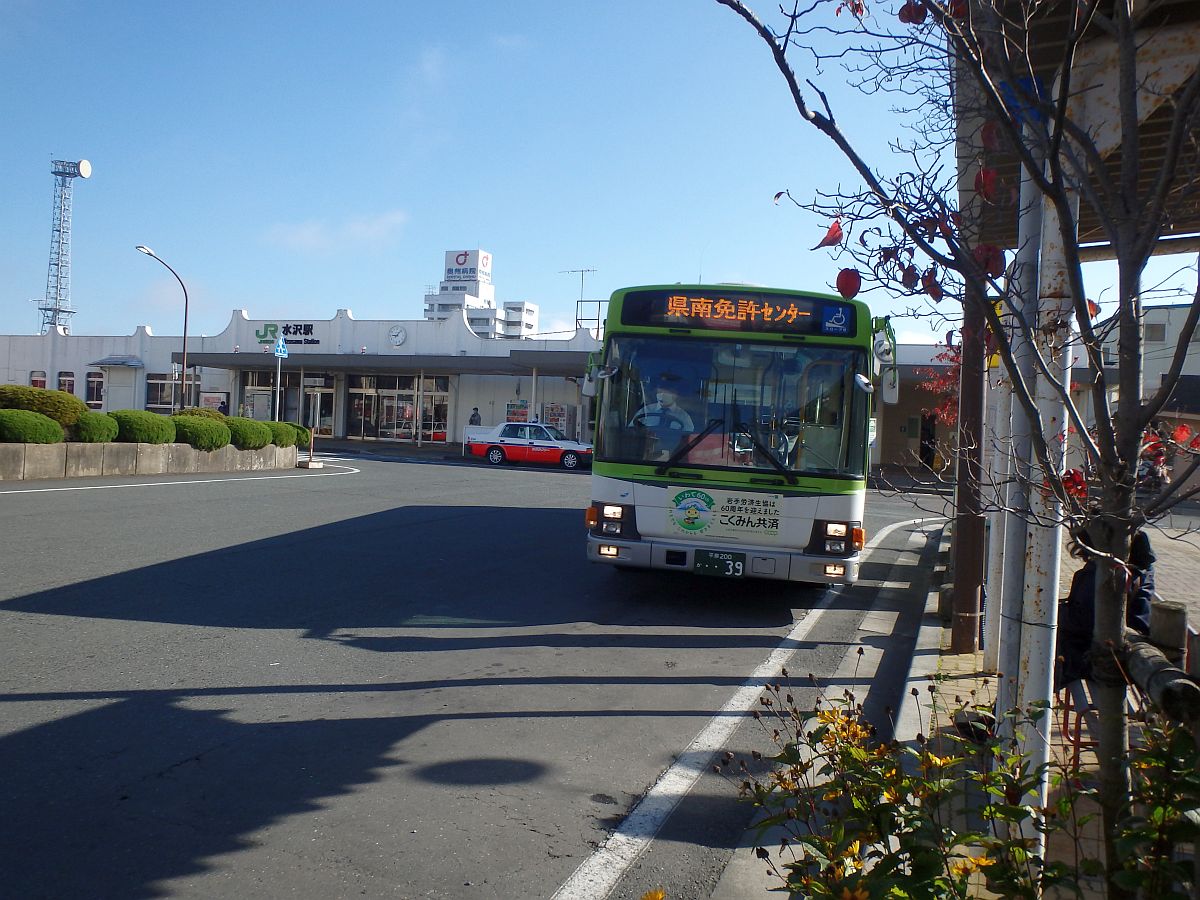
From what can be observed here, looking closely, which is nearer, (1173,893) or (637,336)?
(1173,893)

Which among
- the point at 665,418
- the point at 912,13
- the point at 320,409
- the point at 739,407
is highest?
the point at 912,13

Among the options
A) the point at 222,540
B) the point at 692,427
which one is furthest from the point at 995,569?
the point at 222,540

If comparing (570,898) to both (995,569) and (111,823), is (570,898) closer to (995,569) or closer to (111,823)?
(111,823)

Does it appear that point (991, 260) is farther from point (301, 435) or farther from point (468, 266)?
point (468, 266)

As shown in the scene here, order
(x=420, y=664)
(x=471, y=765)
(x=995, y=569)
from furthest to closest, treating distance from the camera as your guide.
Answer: (x=420, y=664)
(x=995, y=569)
(x=471, y=765)

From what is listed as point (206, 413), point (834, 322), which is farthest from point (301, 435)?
point (834, 322)

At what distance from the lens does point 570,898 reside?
3.49 metres

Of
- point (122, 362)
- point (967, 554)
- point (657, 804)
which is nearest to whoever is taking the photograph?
point (657, 804)

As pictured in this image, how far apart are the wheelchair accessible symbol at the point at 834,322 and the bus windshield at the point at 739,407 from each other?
0.16m

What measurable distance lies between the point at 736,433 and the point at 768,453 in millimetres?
343

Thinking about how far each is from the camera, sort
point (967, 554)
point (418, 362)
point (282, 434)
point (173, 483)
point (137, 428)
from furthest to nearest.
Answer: point (418, 362), point (282, 434), point (137, 428), point (173, 483), point (967, 554)

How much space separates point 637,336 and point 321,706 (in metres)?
4.56

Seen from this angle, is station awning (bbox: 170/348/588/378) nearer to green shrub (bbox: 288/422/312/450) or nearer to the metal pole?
green shrub (bbox: 288/422/312/450)

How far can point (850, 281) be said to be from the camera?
2855 mm
